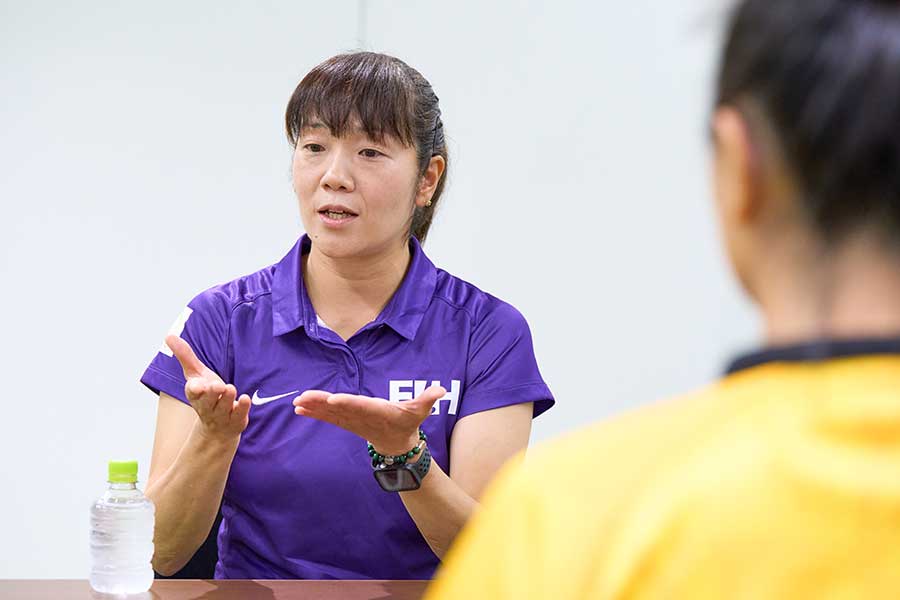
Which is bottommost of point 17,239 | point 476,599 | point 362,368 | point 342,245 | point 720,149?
point 17,239

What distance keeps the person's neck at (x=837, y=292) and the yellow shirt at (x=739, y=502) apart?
0.02 metres

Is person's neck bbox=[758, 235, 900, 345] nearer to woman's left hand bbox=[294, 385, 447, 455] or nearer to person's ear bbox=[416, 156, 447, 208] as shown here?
woman's left hand bbox=[294, 385, 447, 455]

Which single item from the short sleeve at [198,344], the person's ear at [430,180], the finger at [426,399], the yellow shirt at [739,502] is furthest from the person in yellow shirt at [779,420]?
the person's ear at [430,180]

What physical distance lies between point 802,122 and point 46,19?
3.15 m

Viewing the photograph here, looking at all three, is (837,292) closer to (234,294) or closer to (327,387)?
(327,387)

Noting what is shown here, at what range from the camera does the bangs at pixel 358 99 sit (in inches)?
71.5

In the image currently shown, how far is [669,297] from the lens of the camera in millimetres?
2893

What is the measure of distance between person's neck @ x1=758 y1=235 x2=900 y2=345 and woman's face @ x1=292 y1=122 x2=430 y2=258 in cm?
131

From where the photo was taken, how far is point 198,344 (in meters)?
1.82

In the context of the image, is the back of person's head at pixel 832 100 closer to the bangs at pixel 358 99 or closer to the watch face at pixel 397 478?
the watch face at pixel 397 478

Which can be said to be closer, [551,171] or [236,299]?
[236,299]

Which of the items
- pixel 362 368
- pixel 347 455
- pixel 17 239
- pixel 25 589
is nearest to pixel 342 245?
pixel 362 368

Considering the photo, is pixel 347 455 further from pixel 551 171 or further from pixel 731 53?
pixel 551 171

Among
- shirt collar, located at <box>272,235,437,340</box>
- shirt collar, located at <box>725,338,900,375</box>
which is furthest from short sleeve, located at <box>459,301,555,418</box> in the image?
shirt collar, located at <box>725,338,900,375</box>
